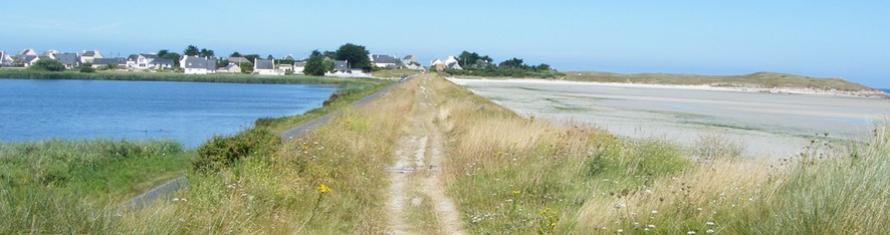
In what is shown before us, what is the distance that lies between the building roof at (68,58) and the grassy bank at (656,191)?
174243 mm

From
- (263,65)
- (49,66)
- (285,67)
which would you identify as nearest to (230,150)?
(49,66)

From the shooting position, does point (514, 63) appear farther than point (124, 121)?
Yes

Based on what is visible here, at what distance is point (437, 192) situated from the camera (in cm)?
1221

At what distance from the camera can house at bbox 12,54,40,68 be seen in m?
184

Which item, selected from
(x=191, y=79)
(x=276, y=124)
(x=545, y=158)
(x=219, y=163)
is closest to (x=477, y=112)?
(x=276, y=124)

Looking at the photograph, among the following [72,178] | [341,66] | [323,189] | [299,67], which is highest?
[323,189]

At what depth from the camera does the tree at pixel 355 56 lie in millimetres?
183500

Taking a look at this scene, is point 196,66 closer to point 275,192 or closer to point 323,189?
point 323,189

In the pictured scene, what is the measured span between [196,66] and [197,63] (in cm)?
141

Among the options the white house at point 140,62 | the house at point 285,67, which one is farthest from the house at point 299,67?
the white house at point 140,62

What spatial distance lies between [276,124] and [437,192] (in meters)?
20.4

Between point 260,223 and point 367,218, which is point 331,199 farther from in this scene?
point 260,223

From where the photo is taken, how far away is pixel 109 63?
184500mm

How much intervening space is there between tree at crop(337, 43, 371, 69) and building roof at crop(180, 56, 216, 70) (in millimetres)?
26997
